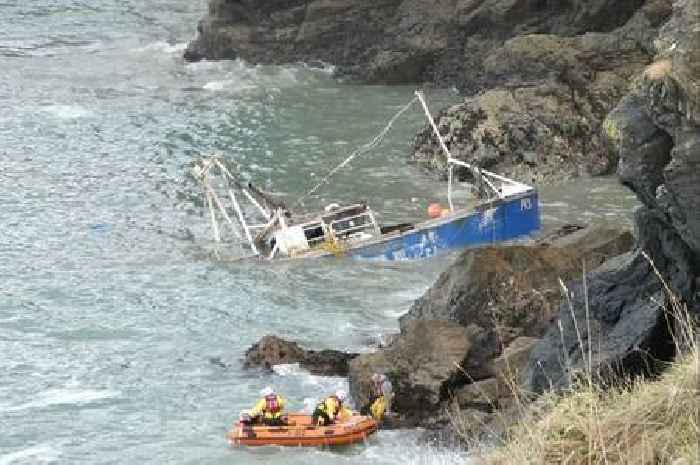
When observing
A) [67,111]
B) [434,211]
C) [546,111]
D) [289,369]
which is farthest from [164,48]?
[289,369]

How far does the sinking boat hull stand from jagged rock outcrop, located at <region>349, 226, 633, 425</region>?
15.8 ft

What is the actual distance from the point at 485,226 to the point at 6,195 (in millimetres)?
14437

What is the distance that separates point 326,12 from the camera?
52.9 metres

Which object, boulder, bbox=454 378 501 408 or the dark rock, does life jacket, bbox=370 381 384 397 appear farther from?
the dark rock

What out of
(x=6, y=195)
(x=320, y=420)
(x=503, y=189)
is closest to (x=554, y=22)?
(x=503, y=189)

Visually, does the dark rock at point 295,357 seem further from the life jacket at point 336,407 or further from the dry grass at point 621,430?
the dry grass at point 621,430

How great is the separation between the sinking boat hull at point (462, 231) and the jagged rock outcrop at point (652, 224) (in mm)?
13499

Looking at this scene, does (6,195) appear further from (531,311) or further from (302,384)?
(531,311)

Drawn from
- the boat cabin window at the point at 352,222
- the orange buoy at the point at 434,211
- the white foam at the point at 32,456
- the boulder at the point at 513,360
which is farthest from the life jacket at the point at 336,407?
the orange buoy at the point at 434,211

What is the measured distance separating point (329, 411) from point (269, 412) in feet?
3.28

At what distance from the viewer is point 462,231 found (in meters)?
30.3

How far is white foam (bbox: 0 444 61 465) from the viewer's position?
19898 millimetres

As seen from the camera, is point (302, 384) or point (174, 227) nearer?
point (302, 384)

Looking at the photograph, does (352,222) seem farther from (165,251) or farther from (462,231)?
(165,251)
